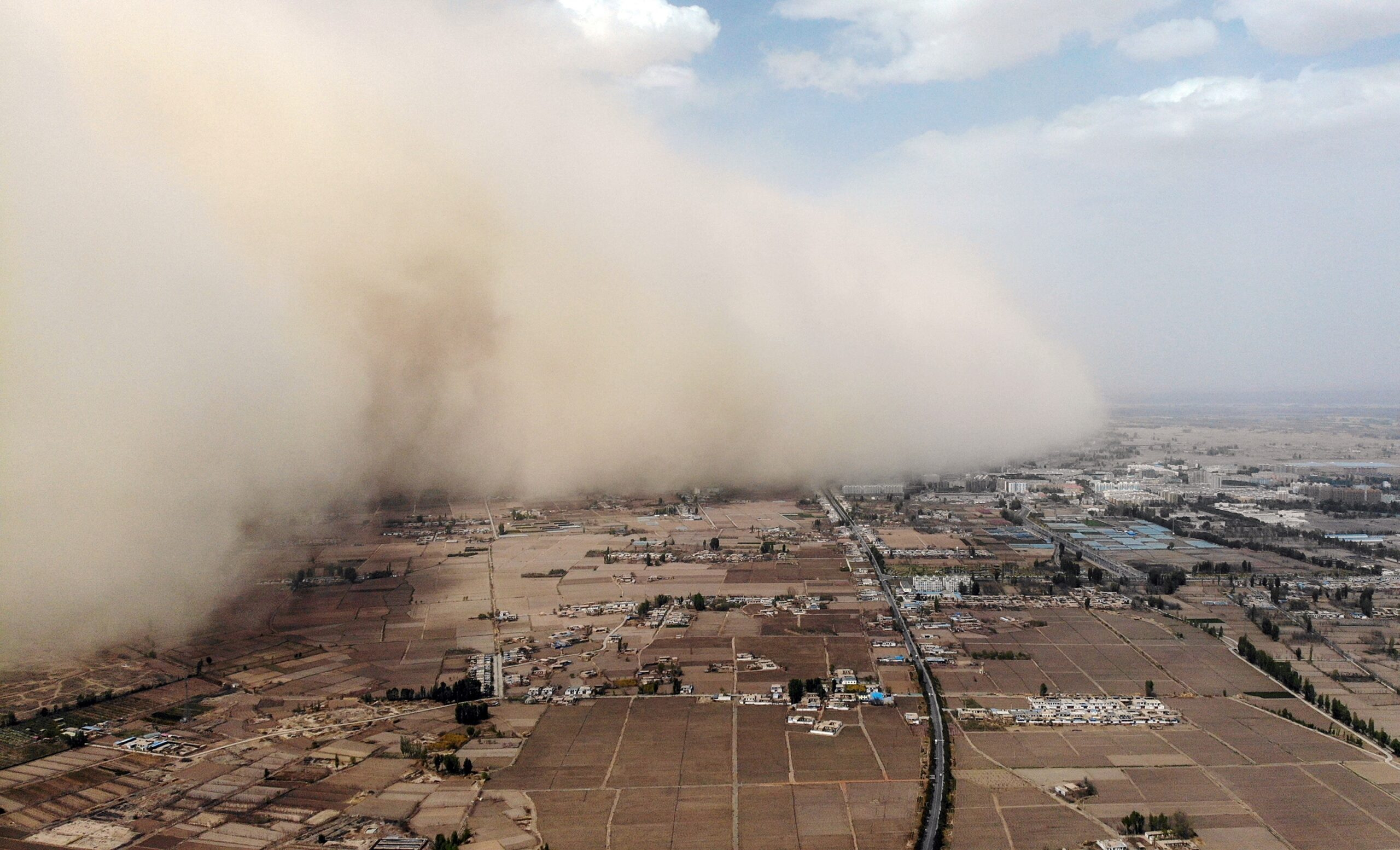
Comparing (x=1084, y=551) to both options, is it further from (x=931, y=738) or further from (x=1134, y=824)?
(x=1134, y=824)

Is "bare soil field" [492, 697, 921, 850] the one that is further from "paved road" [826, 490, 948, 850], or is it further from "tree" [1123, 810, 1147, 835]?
"tree" [1123, 810, 1147, 835]

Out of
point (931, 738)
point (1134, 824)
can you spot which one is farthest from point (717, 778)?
point (1134, 824)

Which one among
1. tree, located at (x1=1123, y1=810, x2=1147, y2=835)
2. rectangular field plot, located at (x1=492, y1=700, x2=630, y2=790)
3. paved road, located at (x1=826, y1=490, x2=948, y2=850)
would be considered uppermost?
rectangular field plot, located at (x1=492, y1=700, x2=630, y2=790)

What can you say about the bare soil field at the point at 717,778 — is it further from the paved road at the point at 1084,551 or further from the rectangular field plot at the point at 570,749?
the paved road at the point at 1084,551

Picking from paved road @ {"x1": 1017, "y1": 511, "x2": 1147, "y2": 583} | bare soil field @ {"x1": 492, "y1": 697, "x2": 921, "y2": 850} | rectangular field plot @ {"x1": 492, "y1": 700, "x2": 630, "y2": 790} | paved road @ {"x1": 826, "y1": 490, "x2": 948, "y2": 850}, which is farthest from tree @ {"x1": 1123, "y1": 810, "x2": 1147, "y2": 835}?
paved road @ {"x1": 1017, "y1": 511, "x2": 1147, "y2": 583}

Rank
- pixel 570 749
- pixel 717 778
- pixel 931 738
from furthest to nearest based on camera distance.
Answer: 1. pixel 931 738
2. pixel 570 749
3. pixel 717 778

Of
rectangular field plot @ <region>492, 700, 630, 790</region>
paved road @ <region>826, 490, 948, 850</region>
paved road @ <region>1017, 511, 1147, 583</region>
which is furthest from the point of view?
paved road @ <region>1017, 511, 1147, 583</region>

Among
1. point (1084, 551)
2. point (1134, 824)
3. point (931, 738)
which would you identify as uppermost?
point (1084, 551)

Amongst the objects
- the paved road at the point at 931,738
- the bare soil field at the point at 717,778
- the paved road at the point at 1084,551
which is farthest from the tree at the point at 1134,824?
the paved road at the point at 1084,551

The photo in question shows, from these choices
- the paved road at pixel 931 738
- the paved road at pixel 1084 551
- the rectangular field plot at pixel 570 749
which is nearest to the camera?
the paved road at pixel 931 738

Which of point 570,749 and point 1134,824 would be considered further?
point 570,749
